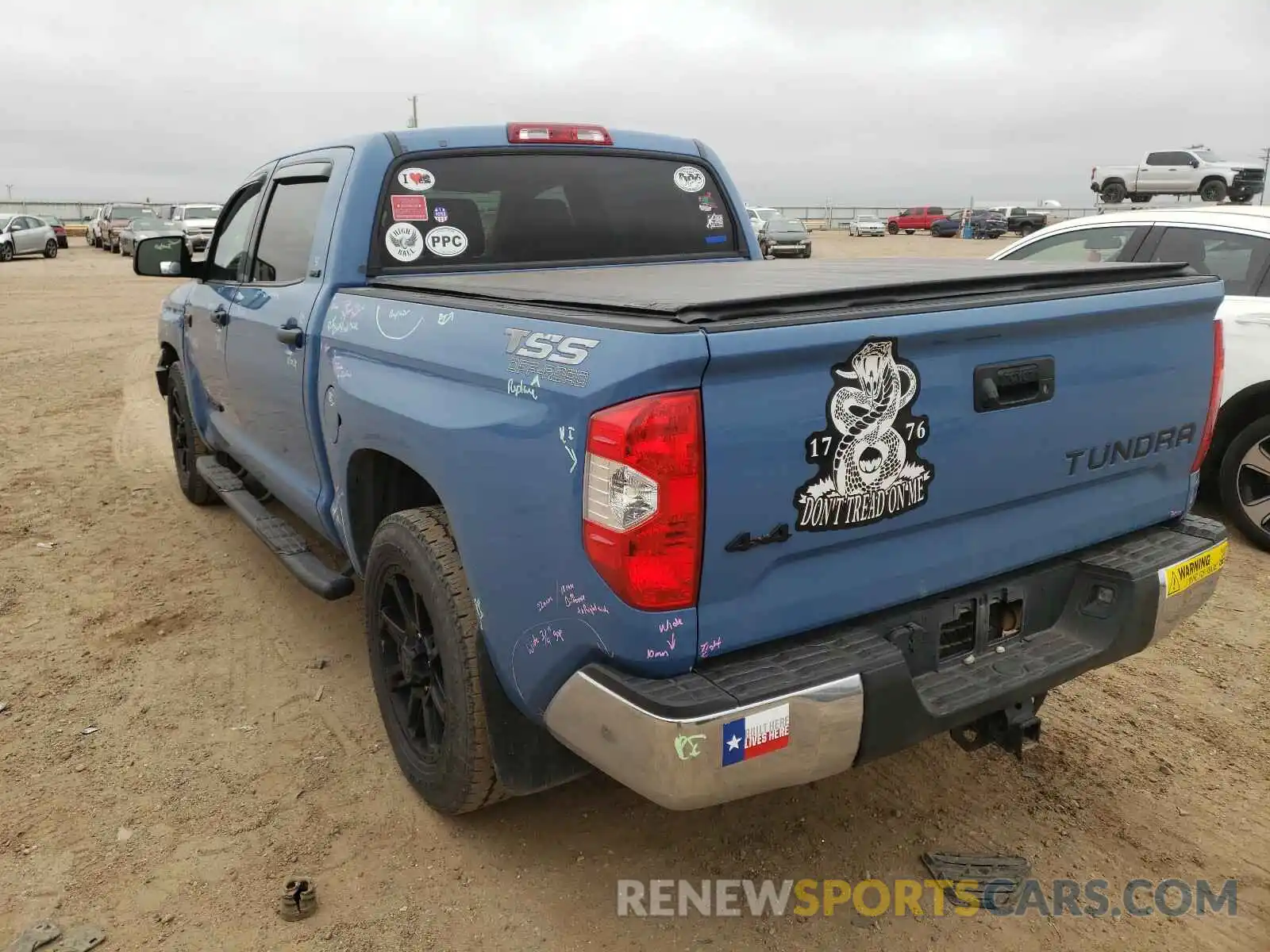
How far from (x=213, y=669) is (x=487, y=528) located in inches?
89.6

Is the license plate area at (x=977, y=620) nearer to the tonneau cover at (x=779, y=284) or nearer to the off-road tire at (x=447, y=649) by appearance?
the tonneau cover at (x=779, y=284)

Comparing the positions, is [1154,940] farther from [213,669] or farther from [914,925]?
[213,669]

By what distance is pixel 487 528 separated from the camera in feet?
7.64

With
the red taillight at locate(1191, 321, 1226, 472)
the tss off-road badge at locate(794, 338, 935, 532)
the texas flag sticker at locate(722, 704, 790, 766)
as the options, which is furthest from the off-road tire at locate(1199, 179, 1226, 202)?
the texas flag sticker at locate(722, 704, 790, 766)

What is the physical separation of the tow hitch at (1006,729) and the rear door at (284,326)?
2453 millimetres

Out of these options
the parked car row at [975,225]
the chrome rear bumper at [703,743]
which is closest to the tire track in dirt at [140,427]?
the chrome rear bumper at [703,743]

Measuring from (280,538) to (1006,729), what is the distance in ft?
10.0

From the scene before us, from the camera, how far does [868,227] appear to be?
5138 centimetres

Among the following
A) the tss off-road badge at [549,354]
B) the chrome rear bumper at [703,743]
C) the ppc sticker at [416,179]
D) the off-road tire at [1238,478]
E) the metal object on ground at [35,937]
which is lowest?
the metal object on ground at [35,937]

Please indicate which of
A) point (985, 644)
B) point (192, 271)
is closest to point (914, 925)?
point (985, 644)

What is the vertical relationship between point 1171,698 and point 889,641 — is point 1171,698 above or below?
below

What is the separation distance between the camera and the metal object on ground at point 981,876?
2.60 metres

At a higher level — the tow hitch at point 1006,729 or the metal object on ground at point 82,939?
the tow hitch at point 1006,729

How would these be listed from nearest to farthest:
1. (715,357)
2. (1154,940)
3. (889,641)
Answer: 1. (715,357)
2. (889,641)
3. (1154,940)
